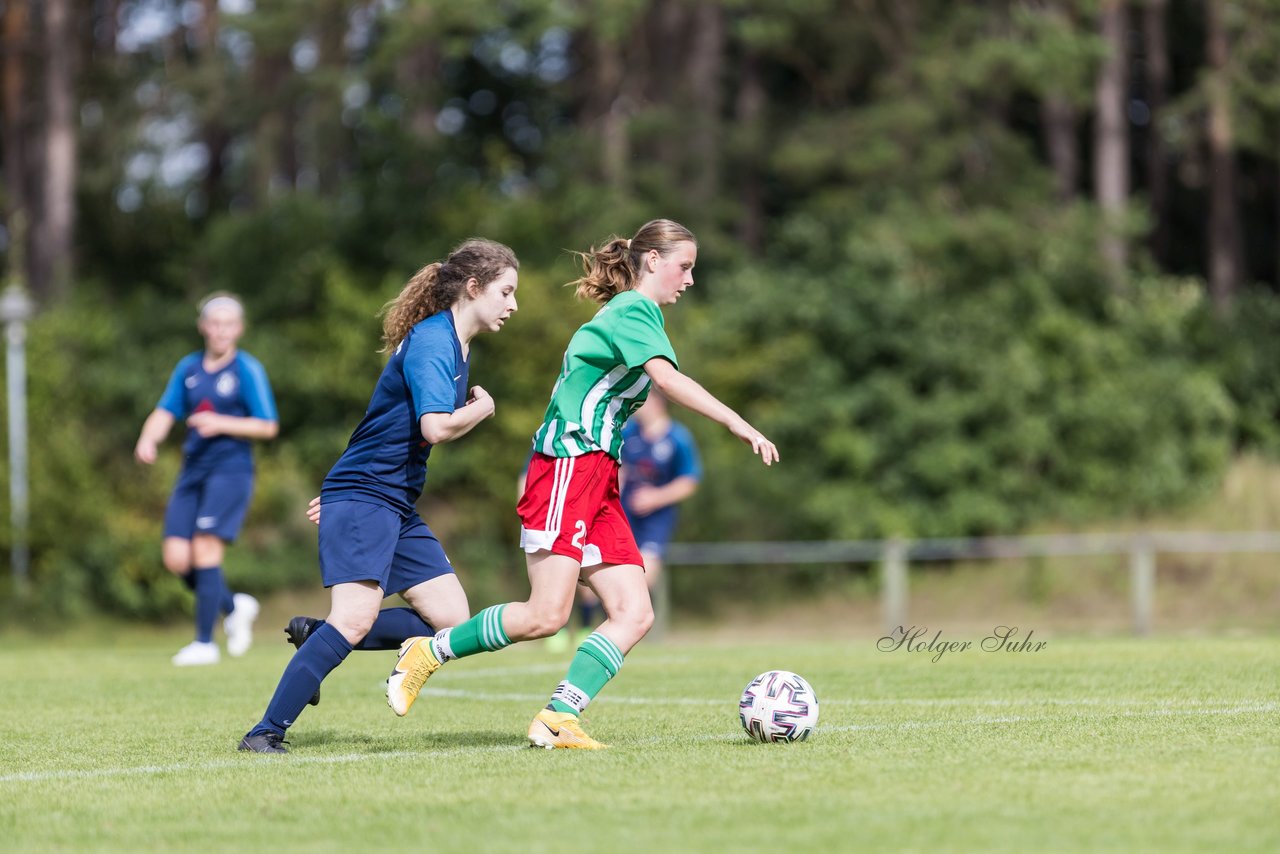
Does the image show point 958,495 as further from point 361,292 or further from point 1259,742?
point 1259,742

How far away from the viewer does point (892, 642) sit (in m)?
13.7

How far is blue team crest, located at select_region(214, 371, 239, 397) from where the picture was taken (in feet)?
35.0

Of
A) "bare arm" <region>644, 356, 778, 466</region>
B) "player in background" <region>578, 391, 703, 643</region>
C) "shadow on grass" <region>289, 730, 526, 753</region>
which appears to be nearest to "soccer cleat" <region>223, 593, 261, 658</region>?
"player in background" <region>578, 391, 703, 643</region>

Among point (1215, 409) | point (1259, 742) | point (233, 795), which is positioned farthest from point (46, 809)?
A: point (1215, 409)

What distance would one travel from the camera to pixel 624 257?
6.22 metres

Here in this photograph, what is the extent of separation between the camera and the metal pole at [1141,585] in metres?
16.9

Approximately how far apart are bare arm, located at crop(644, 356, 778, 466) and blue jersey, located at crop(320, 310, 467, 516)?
0.72 meters

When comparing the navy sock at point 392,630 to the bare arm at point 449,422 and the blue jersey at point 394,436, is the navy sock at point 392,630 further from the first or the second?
the bare arm at point 449,422

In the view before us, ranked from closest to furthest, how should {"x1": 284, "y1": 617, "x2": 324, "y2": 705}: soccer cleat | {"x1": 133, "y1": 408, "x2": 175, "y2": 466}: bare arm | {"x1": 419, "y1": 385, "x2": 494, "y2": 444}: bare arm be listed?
{"x1": 419, "y1": 385, "x2": 494, "y2": 444}: bare arm < {"x1": 284, "y1": 617, "x2": 324, "y2": 705}: soccer cleat < {"x1": 133, "y1": 408, "x2": 175, "y2": 466}: bare arm

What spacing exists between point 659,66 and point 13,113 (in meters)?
12.5

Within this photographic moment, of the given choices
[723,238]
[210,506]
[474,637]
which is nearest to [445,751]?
[474,637]

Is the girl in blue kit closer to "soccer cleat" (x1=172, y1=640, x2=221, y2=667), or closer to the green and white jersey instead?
the green and white jersey

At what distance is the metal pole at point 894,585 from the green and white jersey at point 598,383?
41.2 feet

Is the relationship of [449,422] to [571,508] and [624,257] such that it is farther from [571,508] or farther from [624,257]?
[624,257]
